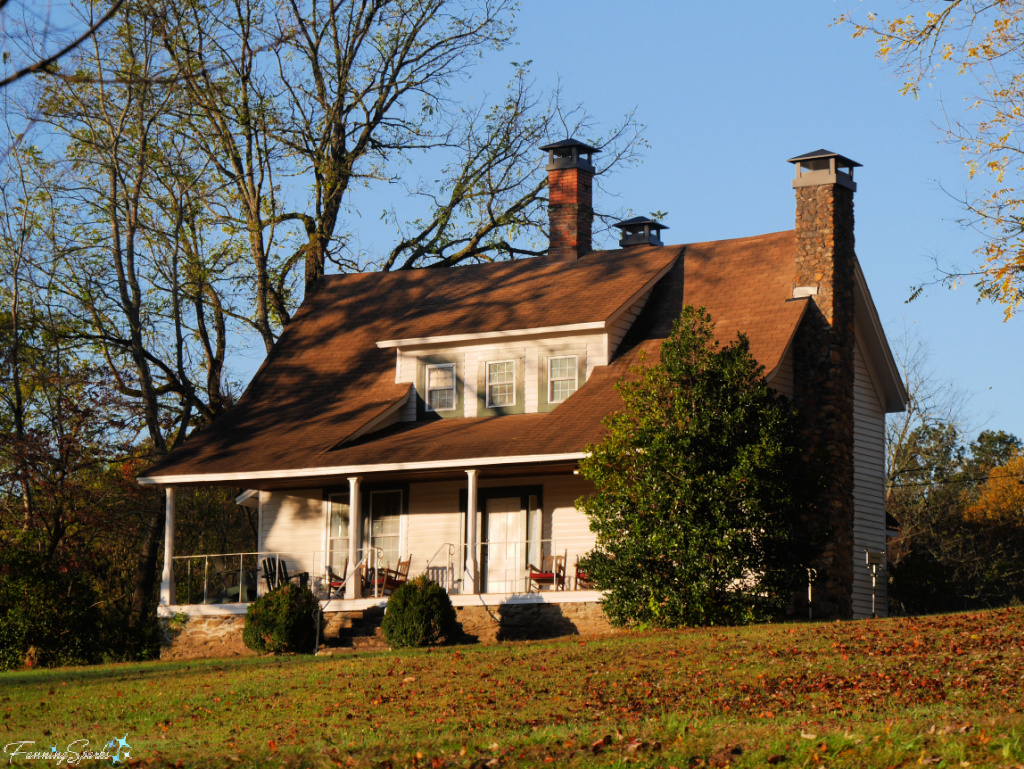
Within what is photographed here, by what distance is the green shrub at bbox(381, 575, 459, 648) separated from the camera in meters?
19.6

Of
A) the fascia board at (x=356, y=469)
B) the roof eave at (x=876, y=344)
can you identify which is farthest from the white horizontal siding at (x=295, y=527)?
the roof eave at (x=876, y=344)

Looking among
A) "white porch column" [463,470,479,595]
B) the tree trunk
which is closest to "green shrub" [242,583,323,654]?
"white porch column" [463,470,479,595]

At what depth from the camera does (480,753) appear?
10047mm

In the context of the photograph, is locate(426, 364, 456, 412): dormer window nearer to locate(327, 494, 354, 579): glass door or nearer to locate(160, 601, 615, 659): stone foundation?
Result: locate(327, 494, 354, 579): glass door

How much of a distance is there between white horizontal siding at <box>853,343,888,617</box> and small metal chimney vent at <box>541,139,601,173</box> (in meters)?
7.48

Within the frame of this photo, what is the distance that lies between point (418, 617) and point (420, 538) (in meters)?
4.83

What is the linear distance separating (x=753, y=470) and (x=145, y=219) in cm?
1697

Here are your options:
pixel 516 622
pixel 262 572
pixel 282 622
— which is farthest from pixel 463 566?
pixel 262 572

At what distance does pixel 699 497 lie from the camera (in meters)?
18.5

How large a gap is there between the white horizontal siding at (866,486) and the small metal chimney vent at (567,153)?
7.48m

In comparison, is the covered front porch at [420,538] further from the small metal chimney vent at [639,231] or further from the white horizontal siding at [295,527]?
the small metal chimney vent at [639,231]

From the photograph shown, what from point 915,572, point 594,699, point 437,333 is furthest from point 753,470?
point 915,572

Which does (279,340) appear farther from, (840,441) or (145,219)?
(840,441)

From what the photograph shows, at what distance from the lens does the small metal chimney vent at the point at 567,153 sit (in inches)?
1088
